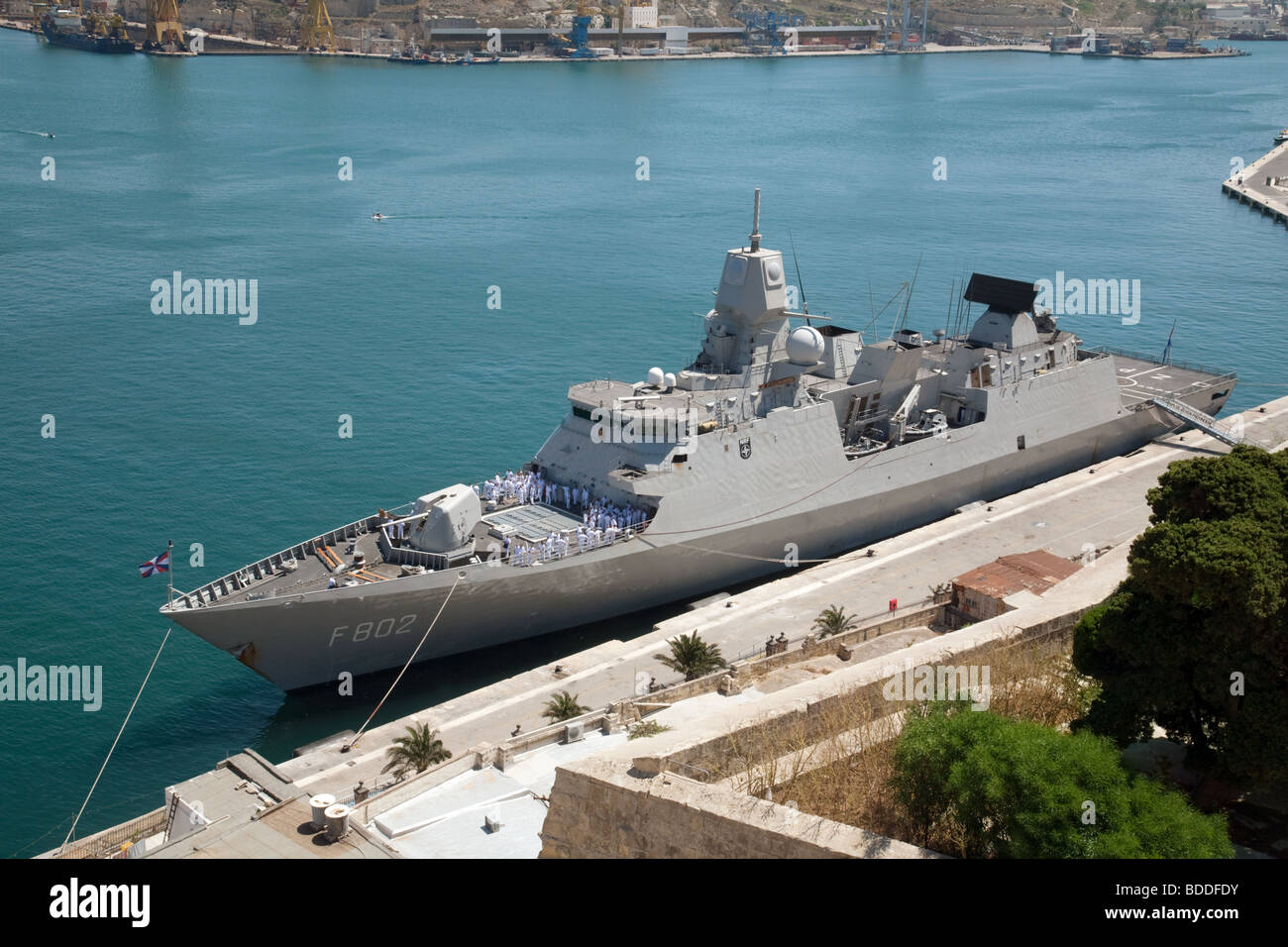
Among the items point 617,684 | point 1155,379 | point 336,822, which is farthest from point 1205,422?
point 336,822

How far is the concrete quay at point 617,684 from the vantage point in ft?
61.2

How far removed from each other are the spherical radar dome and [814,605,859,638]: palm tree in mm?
7972

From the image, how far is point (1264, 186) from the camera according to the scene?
90438 millimetres

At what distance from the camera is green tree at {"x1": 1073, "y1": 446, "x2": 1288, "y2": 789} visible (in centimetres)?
1510

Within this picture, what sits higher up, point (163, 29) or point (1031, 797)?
point (163, 29)

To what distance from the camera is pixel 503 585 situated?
29.1 meters

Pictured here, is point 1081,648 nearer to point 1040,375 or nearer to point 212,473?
point 1040,375

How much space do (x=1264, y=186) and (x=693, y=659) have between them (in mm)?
81517

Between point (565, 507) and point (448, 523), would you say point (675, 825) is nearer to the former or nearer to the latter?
point (448, 523)

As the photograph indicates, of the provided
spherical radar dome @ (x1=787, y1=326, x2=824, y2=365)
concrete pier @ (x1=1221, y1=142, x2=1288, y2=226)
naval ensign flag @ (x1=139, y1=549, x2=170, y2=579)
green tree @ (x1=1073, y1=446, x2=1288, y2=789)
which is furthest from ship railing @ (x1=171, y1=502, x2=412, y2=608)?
concrete pier @ (x1=1221, y1=142, x2=1288, y2=226)

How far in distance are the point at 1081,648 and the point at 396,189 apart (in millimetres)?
71694

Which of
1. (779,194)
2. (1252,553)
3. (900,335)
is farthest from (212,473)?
(779,194)

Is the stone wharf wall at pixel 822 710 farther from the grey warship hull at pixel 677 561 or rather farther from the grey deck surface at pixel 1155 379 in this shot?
the grey deck surface at pixel 1155 379
